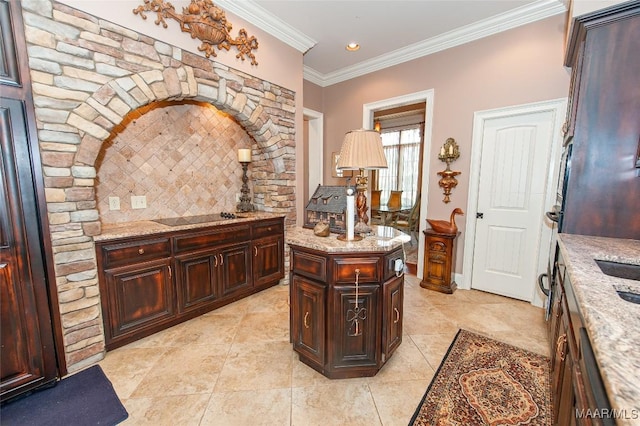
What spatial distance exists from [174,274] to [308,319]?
1340 millimetres

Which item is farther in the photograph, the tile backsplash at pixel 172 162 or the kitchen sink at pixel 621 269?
the tile backsplash at pixel 172 162

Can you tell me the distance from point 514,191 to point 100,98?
4005mm

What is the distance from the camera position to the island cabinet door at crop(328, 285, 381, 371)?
5.78 ft

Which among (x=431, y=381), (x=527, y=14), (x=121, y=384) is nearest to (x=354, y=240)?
(x=431, y=381)

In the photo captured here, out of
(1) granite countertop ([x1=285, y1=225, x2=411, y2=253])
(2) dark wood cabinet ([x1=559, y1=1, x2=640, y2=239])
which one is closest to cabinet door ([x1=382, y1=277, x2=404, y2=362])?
(1) granite countertop ([x1=285, y1=225, x2=411, y2=253])

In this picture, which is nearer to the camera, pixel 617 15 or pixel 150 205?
pixel 617 15

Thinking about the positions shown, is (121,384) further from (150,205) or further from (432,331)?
(432,331)

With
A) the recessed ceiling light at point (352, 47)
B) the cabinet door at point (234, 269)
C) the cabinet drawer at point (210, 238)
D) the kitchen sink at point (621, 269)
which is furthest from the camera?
the recessed ceiling light at point (352, 47)

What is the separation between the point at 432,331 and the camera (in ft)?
8.10

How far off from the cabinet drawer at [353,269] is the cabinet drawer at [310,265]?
9 centimetres

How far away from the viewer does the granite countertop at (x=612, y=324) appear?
1.71 ft

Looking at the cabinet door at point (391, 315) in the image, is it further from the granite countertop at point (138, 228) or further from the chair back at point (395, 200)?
the chair back at point (395, 200)

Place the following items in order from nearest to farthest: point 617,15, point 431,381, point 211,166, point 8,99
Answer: point 8,99 < point 617,15 < point 431,381 < point 211,166

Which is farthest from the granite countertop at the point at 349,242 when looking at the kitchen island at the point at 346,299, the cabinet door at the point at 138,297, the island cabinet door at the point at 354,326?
the cabinet door at the point at 138,297
